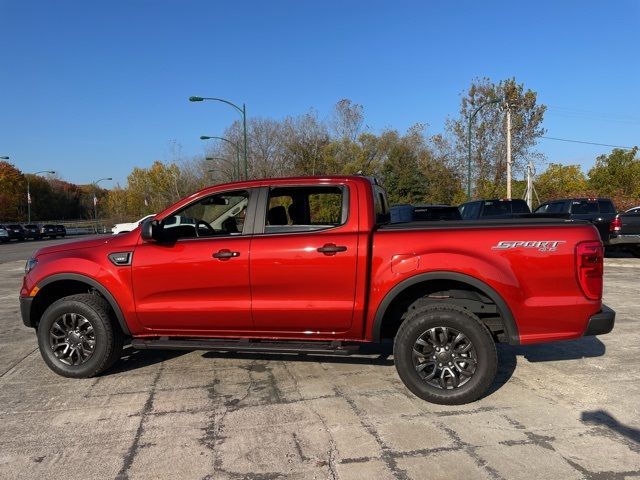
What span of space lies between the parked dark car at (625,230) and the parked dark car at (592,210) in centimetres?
20

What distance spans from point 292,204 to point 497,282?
6.83ft

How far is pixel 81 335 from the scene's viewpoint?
5074mm

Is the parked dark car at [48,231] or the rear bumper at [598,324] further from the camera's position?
the parked dark car at [48,231]

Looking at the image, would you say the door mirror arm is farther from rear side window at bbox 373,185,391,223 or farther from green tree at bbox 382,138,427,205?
green tree at bbox 382,138,427,205

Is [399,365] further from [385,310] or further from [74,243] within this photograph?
[74,243]

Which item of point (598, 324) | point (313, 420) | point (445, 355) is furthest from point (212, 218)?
point (598, 324)

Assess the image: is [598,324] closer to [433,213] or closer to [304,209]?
[304,209]

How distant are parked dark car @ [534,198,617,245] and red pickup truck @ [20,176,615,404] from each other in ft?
37.1

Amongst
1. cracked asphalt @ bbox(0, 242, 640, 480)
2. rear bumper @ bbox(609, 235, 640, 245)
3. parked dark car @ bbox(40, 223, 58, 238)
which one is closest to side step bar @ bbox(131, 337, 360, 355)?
cracked asphalt @ bbox(0, 242, 640, 480)

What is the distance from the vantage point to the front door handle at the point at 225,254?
4605 millimetres

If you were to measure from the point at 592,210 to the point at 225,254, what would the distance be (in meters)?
14.1

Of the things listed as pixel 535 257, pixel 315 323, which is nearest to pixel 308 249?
pixel 315 323

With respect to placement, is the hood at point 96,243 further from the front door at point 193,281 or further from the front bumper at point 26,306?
the front bumper at point 26,306

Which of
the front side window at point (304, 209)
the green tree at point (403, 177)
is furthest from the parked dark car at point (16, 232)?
the front side window at point (304, 209)
